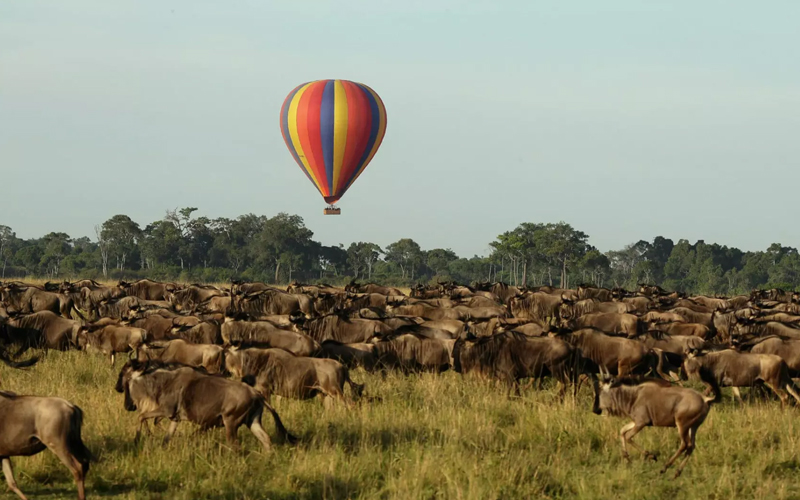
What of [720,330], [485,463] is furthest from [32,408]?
[720,330]

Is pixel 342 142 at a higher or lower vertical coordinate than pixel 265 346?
higher

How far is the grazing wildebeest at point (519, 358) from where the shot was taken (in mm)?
12320

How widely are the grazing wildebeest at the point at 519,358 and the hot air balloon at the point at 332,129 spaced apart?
2988 centimetres

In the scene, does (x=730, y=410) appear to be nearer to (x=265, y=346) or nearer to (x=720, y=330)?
(x=265, y=346)

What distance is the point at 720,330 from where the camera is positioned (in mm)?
19938

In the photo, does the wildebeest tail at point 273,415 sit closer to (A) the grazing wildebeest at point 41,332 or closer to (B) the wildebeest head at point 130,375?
(B) the wildebeest head at point 130,375

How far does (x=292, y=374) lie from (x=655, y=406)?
4.01 meters

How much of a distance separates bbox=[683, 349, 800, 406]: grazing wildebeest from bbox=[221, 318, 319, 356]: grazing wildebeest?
5538 millimetres

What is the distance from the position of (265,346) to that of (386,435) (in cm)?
184

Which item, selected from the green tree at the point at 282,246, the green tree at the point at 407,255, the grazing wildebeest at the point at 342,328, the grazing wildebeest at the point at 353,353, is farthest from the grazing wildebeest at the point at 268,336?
the green tree at the point at 407,255

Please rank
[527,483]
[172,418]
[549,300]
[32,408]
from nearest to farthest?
[32,408] → [527,483] → [172,418] → [549,300]

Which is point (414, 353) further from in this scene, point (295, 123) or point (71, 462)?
point (295, 123)

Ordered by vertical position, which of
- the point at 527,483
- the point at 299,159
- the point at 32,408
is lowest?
the point at 527,483

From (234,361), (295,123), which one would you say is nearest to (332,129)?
(295,123)
